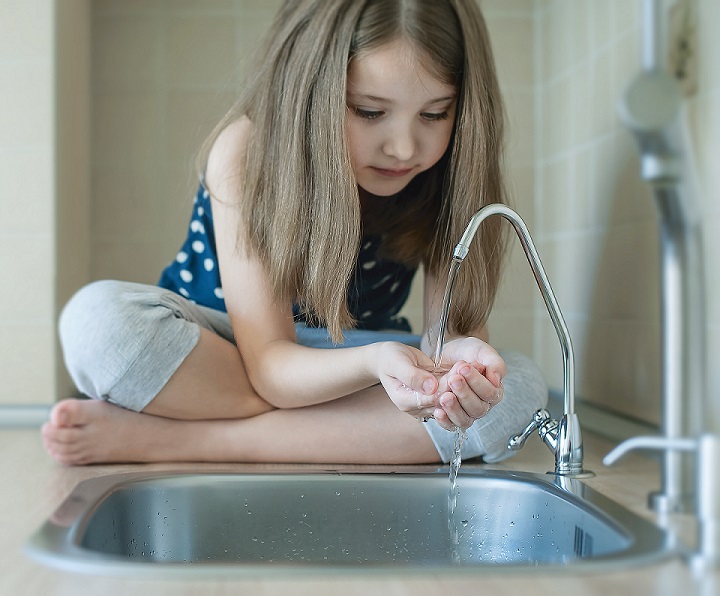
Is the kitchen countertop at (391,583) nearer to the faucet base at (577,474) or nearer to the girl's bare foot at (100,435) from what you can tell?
the faucet base at (577,474)

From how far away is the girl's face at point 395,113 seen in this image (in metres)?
1.17

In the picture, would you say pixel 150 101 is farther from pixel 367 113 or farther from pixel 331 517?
pixel 331 517

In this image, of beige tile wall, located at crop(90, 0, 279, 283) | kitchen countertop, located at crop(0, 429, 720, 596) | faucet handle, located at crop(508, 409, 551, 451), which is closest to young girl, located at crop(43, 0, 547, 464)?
faucet handle, located at crop(508, 409, 551, 451)

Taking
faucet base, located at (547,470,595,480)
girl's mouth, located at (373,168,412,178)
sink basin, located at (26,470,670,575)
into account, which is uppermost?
girl's mouth, located at (373,168,412,178)

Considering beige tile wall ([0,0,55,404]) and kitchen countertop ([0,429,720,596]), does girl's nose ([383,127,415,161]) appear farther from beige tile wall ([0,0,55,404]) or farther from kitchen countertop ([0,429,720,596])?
beige tile wall ([0,0,55,404])

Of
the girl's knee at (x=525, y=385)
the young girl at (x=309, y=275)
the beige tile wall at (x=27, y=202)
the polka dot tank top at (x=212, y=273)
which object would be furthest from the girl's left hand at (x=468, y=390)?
the beige tile wall at (x=27, y=202)

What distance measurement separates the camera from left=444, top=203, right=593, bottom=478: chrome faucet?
3.18 feet

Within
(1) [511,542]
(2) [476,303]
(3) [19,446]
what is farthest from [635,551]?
(3) [19,446]

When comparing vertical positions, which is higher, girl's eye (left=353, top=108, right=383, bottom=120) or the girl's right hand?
girl's eye (left=353, top=108, right=383, bottom=120)

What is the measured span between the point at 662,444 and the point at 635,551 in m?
0.10

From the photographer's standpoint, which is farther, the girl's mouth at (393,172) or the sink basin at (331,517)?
the girl's mouth at (393,172)

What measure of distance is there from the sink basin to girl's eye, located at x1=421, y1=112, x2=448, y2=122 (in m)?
0.46

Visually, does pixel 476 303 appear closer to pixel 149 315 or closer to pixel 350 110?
pixel 350 110

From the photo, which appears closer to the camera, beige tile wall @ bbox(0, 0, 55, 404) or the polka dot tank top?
the polka dot tank top
